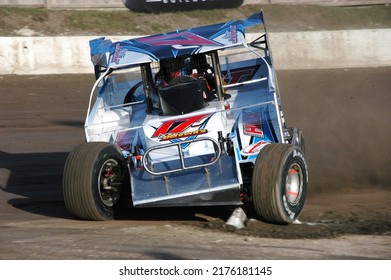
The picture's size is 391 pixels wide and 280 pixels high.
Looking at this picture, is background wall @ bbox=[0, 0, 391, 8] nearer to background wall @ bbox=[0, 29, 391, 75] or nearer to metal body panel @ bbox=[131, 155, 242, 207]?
background wall @ bbox=[0, 29, 391, 75]

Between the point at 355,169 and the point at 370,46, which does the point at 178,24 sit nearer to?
the point at 370,46

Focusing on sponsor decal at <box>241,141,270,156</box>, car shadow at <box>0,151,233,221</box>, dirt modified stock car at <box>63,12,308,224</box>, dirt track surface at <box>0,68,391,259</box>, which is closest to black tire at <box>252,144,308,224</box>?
dirt modified stock car at <box>63,12,308,224</box>

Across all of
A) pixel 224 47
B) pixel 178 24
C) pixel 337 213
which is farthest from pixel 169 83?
pixel 178 24

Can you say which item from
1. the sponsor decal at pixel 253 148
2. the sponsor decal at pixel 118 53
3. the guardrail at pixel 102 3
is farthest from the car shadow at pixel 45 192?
the guardrail at pixel 102 3

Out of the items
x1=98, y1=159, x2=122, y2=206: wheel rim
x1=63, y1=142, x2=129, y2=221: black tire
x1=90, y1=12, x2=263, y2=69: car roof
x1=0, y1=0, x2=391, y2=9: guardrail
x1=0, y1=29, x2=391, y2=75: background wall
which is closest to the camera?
x1=63, y1=142, x2=129, y2=221: black tire

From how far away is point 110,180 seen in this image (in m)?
7.95

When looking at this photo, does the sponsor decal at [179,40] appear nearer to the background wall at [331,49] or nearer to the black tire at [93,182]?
the black tire at [93,182]

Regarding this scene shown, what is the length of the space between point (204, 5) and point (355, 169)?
42.4ft

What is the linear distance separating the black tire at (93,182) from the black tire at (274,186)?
1539mm

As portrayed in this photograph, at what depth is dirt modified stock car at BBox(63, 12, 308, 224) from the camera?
7.41 meters

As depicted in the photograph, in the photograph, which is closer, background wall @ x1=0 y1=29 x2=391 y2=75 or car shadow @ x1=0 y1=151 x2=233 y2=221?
car shadow @ x1=0 y1=151 x2=233 y2=221

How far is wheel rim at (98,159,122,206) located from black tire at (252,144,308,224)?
1530 mm

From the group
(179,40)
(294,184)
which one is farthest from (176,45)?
(294,184)

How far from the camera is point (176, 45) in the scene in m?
8.27
